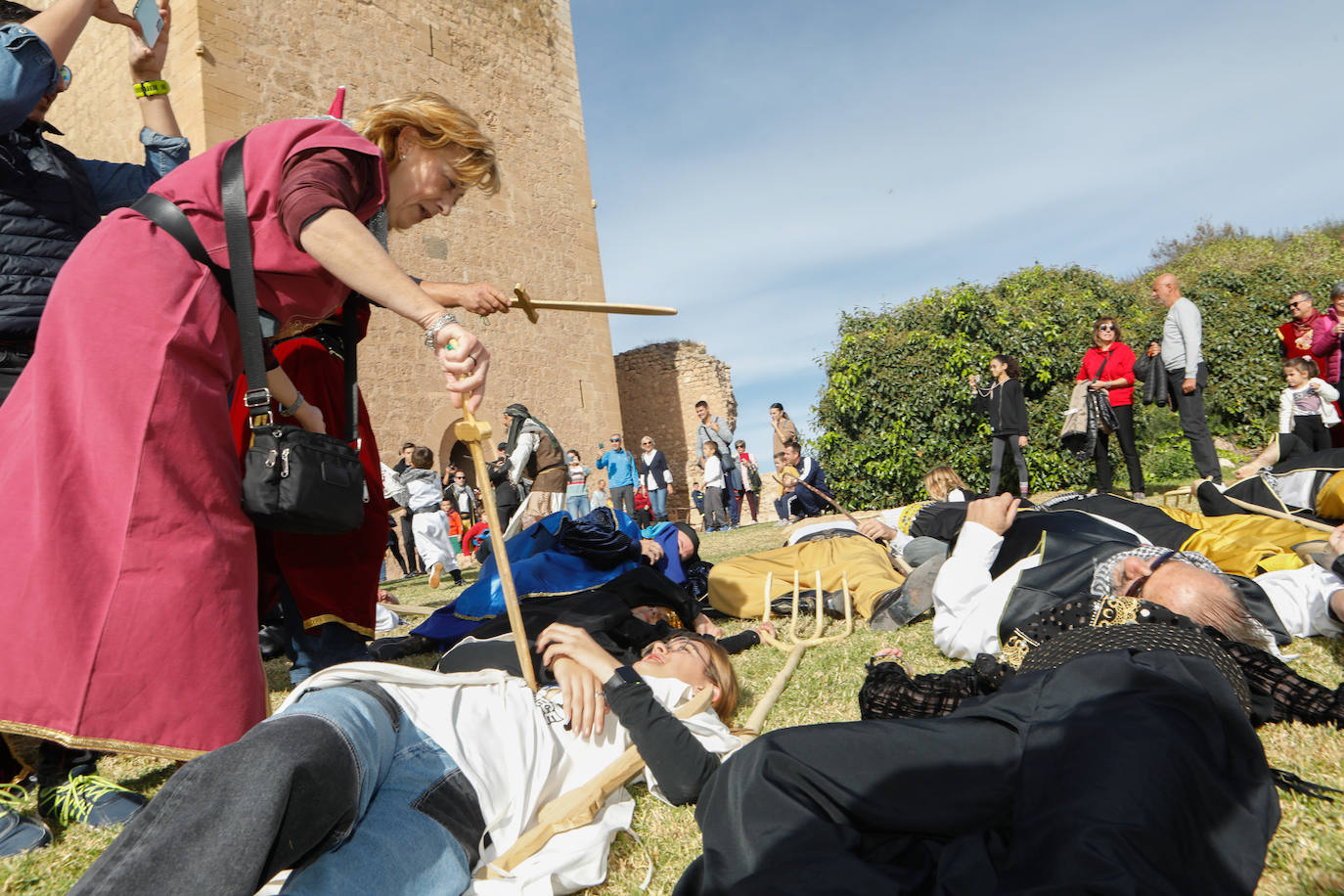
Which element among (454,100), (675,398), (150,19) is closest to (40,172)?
(150,19)

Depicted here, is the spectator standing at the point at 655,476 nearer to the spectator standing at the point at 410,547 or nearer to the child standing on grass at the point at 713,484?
the child standing on grass at the point at 713,484

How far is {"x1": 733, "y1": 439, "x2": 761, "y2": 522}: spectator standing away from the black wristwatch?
11.9 metres

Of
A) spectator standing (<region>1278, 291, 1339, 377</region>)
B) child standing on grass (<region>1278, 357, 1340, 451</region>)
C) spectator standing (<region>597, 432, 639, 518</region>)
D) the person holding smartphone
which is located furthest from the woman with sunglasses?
the person holding smartphone

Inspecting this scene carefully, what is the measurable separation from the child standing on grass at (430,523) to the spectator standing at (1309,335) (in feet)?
25.0

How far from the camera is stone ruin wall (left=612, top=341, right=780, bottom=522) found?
18609 mm

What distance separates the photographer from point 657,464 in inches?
503

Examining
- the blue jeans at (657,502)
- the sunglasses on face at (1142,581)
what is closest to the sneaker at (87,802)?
the sunglasses on face at (1142,581)

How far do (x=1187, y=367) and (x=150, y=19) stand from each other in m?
7.13

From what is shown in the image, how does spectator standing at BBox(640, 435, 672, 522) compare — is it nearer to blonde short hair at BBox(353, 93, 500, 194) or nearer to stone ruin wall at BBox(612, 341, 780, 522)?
stone ruin wall at BBox(612, 341, 780, 522)

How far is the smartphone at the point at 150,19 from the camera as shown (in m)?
2.09

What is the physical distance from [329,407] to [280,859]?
1.60 meters

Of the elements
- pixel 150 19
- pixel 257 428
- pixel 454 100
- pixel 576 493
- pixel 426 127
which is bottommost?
pixel 576 493

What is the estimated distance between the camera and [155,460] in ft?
4.72

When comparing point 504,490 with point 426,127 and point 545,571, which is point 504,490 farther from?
point 426,127
